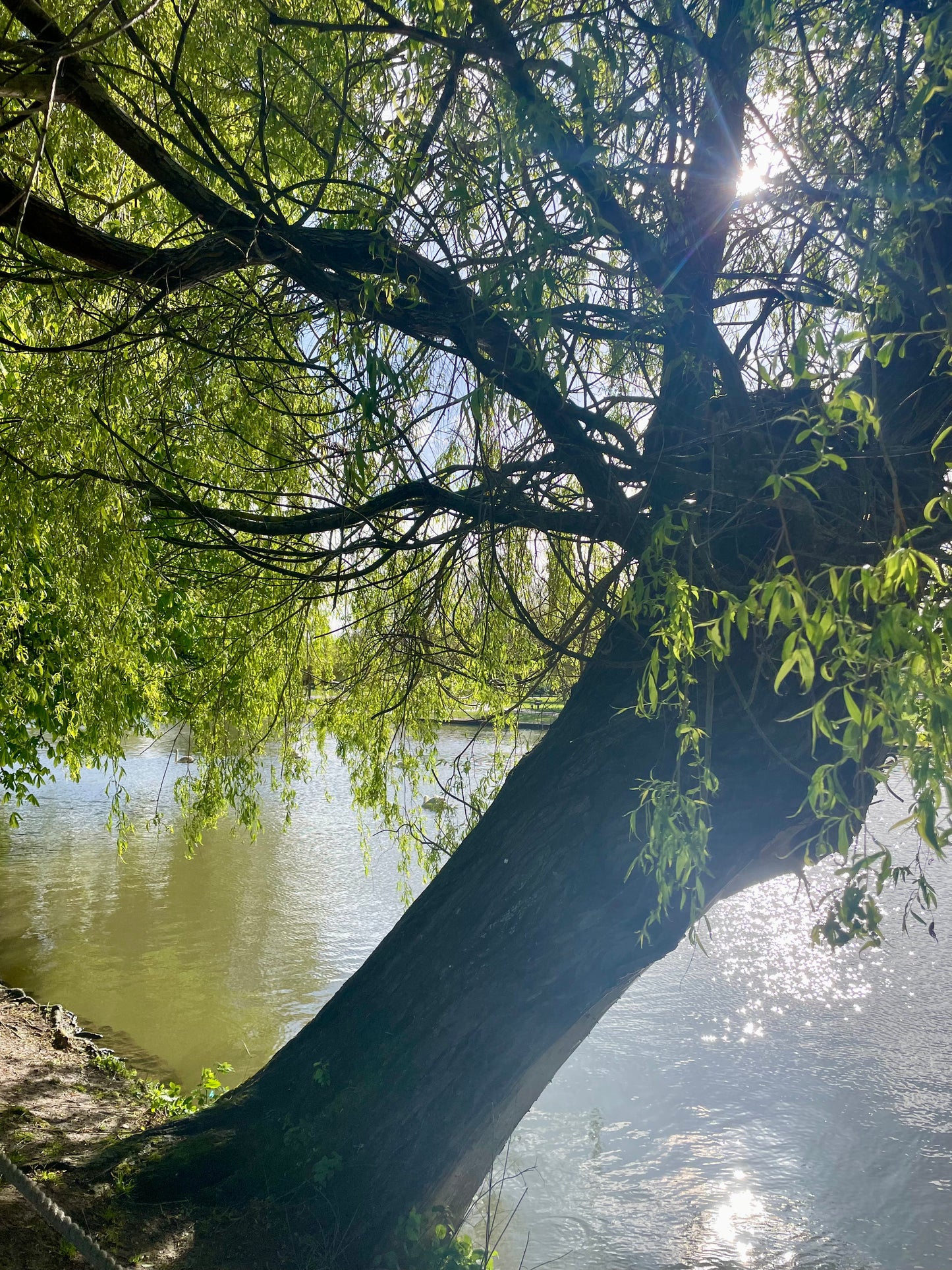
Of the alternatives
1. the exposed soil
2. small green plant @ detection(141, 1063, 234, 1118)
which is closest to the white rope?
the exposed soil

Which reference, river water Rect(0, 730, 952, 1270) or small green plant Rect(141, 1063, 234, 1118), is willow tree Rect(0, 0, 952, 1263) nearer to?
river water Rect(0, 730, 952, 1270)

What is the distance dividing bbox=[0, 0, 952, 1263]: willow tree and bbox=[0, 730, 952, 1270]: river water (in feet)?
2.48

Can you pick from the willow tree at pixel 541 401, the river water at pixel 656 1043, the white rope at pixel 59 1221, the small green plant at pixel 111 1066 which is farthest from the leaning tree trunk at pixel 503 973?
the small green plant at pixel 111 1066

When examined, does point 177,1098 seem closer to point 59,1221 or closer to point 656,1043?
point 59,1221

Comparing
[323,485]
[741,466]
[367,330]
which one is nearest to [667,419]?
[741,466]

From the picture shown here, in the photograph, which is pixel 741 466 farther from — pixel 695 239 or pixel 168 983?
pixel 168 983

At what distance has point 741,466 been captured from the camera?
2.54 meters

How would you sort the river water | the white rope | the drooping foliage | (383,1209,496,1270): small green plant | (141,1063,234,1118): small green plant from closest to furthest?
the drooping foliage, the white rope, (383,1209,496,1270): small green plant, (141,1063,234,1118): small green plant, the river water

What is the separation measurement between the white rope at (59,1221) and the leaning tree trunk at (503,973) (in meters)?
0.63

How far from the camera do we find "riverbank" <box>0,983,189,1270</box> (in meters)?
2.94

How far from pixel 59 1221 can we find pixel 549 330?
2.61m

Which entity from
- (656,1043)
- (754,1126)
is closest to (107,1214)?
(754,1126)

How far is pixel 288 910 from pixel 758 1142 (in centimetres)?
606

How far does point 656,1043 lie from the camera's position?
7766mm
